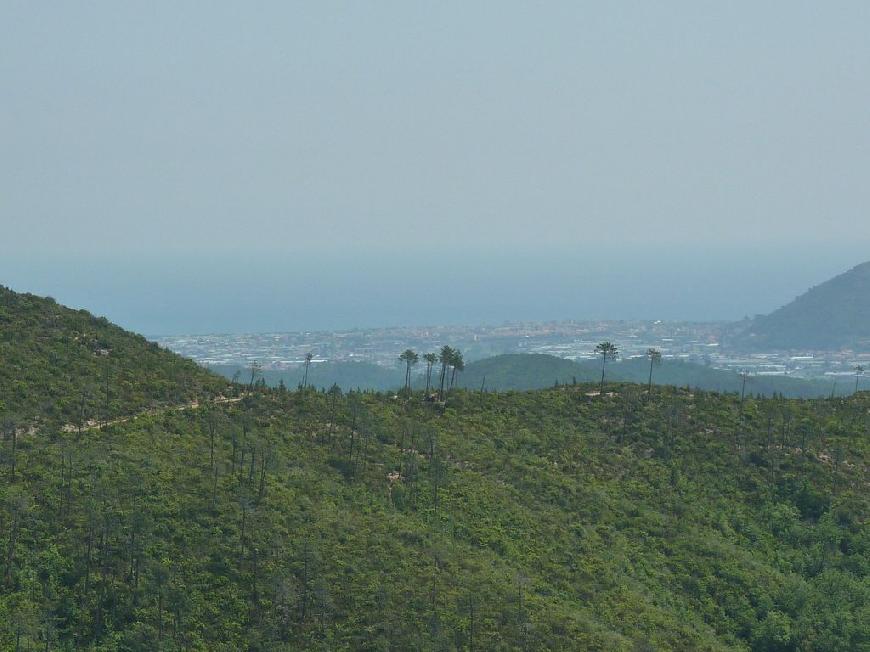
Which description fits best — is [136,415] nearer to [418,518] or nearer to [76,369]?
[76,369]

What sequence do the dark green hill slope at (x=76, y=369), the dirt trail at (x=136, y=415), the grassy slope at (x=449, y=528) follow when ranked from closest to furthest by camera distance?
the grassy slope at (x=449, y=528) < the dirt trail at (x=136, y=415) < the dark green hill slope at (x=76, y=369)

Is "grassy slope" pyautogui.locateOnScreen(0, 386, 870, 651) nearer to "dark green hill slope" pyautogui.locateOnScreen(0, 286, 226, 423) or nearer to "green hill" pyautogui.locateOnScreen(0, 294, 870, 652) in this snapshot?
"green hill" pyautogui.locateOnScreen(0, 294, 870, 652)

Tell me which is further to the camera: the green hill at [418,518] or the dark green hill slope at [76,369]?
the dark green hill slope at [76,369]

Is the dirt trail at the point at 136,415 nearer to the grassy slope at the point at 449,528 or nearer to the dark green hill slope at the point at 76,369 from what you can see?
the dark green hill slope at the point at 76,369

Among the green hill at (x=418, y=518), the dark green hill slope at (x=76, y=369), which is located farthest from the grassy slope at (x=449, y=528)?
the dark green hill slope at (x=76, y=369)

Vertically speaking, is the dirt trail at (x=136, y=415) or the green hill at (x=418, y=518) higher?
the dirt trail at (x=136, y=415)

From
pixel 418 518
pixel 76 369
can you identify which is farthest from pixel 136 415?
pixel 418 518
